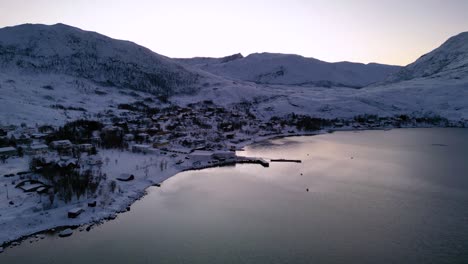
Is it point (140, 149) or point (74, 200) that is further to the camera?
point (140, 149)

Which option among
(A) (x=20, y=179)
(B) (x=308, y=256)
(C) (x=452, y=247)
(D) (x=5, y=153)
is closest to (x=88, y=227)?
(A) (x=20, y=179)

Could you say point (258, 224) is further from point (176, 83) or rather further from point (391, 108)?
point (176, 83)

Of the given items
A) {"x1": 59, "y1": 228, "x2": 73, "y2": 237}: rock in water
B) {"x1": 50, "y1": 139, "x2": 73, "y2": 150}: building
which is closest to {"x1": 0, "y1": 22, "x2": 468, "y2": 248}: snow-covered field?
{"x1": 59, "y1": 228, "x2": 73, "y2": 237}: rock in water

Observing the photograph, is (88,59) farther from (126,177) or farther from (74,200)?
(74,200)

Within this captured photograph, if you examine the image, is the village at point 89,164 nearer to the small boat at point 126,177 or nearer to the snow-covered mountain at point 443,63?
the small boat at point 126,177

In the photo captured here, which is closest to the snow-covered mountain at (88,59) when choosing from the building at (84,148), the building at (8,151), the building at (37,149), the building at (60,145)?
the building at (60,145)

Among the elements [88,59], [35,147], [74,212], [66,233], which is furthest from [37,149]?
[88,59]

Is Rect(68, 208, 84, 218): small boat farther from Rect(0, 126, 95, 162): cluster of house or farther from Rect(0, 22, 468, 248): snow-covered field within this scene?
Rect(0, 126, 95, 162): cluster of house

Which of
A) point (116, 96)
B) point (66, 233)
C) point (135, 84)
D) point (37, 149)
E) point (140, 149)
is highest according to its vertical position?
point (135, 84)
